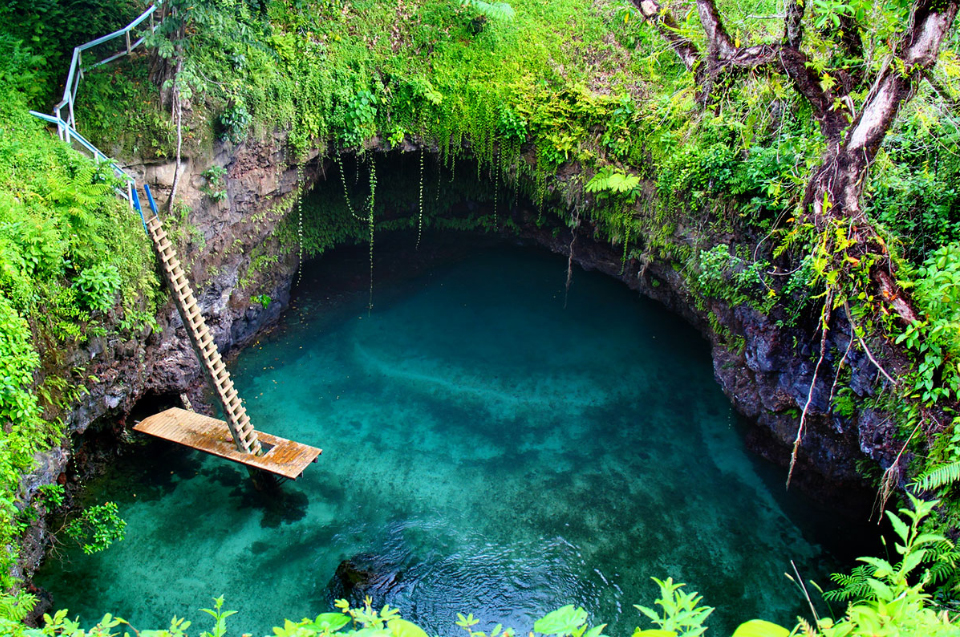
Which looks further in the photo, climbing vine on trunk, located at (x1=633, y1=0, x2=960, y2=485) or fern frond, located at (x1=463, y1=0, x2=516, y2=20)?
fern frond, located at (x1=463, y1=0, x2=516, y2=20)

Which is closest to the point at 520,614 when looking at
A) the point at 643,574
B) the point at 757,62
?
the point at 643,574

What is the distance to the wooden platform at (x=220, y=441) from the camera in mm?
8438

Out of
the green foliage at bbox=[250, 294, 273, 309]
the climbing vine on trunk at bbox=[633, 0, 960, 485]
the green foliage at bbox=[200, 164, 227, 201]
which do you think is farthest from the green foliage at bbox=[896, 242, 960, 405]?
the green foliage at bbox=[250, 294, 273, 309]

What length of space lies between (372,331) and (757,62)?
8.47 m

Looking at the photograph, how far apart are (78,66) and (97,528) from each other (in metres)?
6.30

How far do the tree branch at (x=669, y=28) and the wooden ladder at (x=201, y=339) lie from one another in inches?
266

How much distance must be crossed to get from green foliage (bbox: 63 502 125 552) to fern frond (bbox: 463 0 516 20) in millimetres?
10296

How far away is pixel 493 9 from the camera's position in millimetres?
11617

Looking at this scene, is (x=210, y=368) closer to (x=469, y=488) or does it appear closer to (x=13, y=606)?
(x=13, y=606)

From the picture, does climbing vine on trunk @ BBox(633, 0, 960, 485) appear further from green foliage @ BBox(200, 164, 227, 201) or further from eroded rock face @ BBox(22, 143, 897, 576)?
green foliage @ BBox(200, 164, 227, 201)

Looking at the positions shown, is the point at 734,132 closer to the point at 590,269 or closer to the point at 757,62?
the point at 757,62

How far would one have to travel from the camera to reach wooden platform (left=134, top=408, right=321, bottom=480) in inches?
332

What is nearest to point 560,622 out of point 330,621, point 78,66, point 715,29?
point 330,621

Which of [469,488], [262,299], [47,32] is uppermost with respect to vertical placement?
[47,32]
